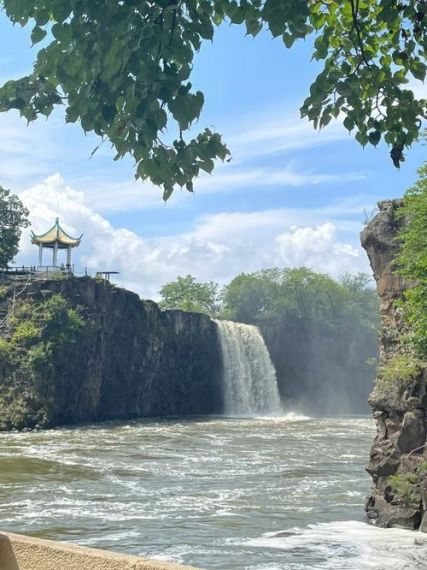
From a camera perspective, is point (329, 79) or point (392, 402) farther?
point (392, 402)

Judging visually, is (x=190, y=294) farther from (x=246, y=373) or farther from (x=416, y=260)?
(x=416, y=260)

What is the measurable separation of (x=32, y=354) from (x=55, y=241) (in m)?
18.3

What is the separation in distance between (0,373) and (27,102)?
37606 millimetres

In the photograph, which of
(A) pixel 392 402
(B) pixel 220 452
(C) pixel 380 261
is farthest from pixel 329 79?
(B) pixel 220 452

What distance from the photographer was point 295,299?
251 feet

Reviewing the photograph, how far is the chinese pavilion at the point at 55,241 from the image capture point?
5622 cm

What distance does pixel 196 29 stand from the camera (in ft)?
12.2

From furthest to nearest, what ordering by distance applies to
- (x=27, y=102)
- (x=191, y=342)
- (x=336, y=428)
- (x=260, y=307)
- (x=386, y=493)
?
(x=260, y=307), (x=191, y=342), (x=336, y=428), (x=386, y=493), (x=27, y=102)

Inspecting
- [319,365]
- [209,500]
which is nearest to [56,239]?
[319,365]

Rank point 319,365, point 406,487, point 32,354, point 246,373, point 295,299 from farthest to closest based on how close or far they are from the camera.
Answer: point 295,299 < point 319,365 < point 246,373 < point 32,354 < point 406,487

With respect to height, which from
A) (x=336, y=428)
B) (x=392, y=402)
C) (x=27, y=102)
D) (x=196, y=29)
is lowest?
(x=336, y=428)

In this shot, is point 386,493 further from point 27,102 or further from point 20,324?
point 20,324

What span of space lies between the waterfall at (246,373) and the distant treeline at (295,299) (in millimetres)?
16602

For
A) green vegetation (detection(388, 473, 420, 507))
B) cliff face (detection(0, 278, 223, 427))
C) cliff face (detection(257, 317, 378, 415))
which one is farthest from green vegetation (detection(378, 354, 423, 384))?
cliff face (detection(257, 317, 378, 415))
